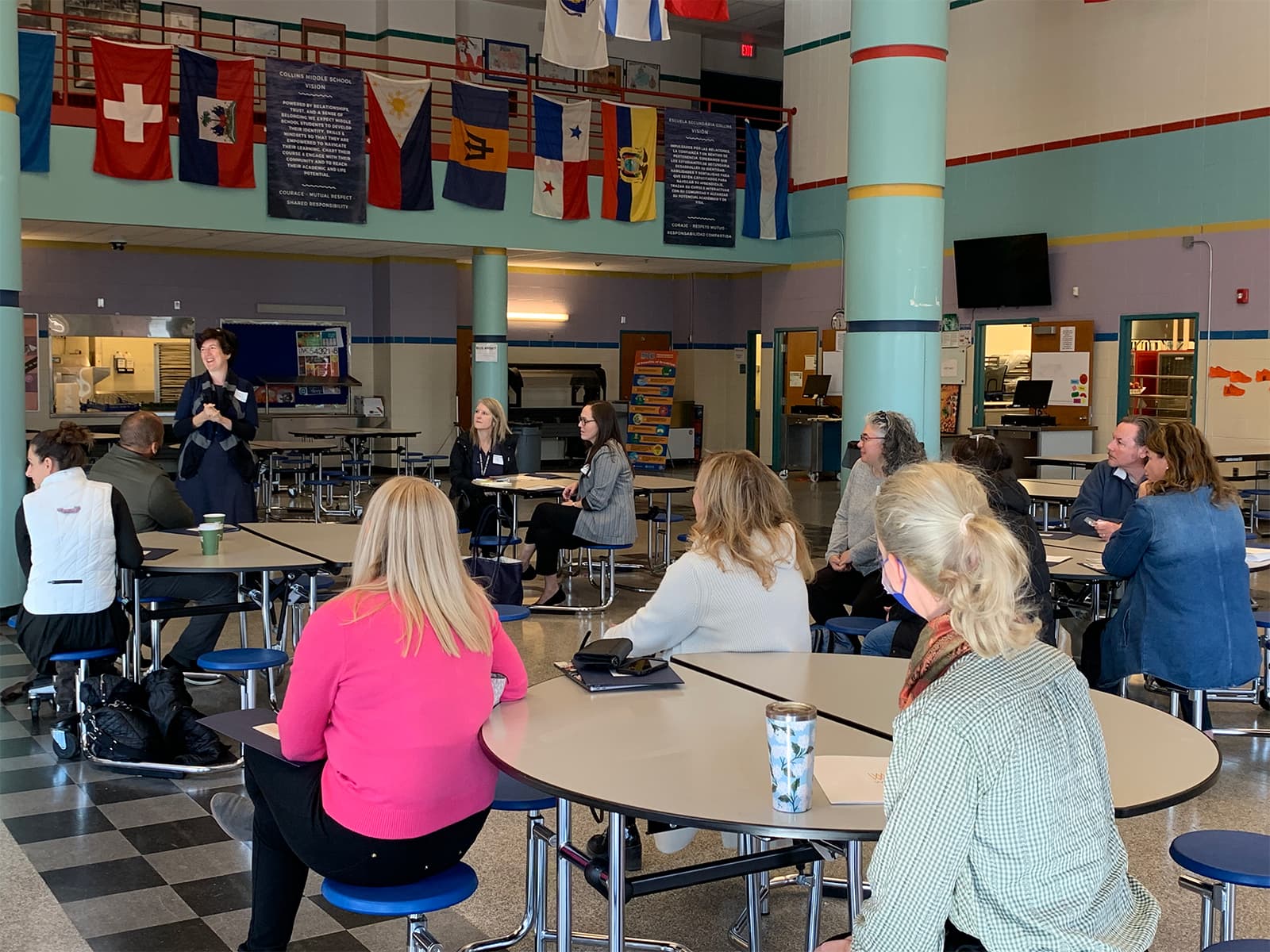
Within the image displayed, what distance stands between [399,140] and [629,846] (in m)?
10.4

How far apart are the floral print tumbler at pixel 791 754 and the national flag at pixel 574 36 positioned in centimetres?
1059

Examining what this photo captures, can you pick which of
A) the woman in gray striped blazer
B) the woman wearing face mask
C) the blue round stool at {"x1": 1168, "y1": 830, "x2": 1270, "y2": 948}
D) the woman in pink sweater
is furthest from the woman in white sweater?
the woman wearing face mask

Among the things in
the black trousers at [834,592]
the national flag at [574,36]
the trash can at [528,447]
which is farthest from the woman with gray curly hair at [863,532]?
the trash can at [528,447]

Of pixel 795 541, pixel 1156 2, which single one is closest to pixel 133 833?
pixel 795 541

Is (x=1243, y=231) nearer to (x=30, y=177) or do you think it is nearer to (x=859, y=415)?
(x=859, y=415)

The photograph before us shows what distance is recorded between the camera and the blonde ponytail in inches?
70.9

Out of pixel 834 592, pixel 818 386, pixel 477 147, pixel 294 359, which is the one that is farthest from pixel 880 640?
pixel 294 359

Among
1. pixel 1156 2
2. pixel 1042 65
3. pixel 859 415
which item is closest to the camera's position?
pixel 859 415

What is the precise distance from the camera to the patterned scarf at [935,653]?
1882 mm

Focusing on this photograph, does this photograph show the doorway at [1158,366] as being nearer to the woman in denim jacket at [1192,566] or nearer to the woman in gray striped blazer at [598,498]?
the woman in gray striped blazer at [598,498]

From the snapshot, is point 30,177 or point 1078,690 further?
point 30,177

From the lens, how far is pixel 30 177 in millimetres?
11031

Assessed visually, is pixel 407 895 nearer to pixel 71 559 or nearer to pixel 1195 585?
pixel 71 559

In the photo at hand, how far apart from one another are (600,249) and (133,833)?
1081 cm
